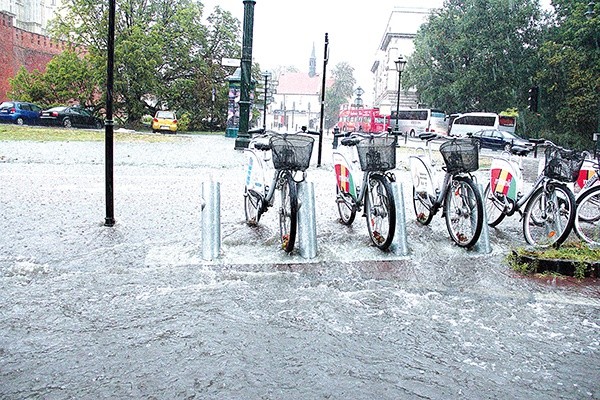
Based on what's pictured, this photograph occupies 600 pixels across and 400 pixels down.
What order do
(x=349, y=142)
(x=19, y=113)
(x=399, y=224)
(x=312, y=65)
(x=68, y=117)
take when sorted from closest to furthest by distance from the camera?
(x=399, y=224)
(x=349, y=142)
(x=19, y=113)
(x=68, y=117)
(x=312, y=65)

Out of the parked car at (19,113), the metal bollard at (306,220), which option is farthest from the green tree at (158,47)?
the metal bollard at (306,220)

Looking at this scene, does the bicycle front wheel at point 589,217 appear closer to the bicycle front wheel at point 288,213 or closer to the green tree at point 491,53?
the bicycle front wheel at point 288,213

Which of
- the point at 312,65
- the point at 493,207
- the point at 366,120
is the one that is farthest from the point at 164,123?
the point at 312,65

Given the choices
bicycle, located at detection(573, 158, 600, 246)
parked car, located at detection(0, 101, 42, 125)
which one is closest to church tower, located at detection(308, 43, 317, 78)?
parked car, located at detection(0, 101, 42, 125)

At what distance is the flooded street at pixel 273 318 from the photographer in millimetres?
3121

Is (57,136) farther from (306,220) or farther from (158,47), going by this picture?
(306,220)

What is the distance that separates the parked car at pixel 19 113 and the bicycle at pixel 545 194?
32897 mm

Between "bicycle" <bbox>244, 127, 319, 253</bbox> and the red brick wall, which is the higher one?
the red brick wall

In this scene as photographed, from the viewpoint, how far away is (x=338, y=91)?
107875 millimetres

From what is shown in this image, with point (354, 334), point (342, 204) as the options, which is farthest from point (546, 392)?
point (342, 204)

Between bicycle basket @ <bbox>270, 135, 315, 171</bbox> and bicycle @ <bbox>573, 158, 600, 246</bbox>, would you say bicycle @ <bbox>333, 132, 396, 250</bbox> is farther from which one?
bicycle @ <bbox>573, 158, 600, 246</bbox>

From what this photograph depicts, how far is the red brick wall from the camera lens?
44.1m

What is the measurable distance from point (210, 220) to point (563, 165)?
3.55m

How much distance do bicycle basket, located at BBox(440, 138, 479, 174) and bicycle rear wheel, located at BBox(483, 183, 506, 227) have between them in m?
0.97
